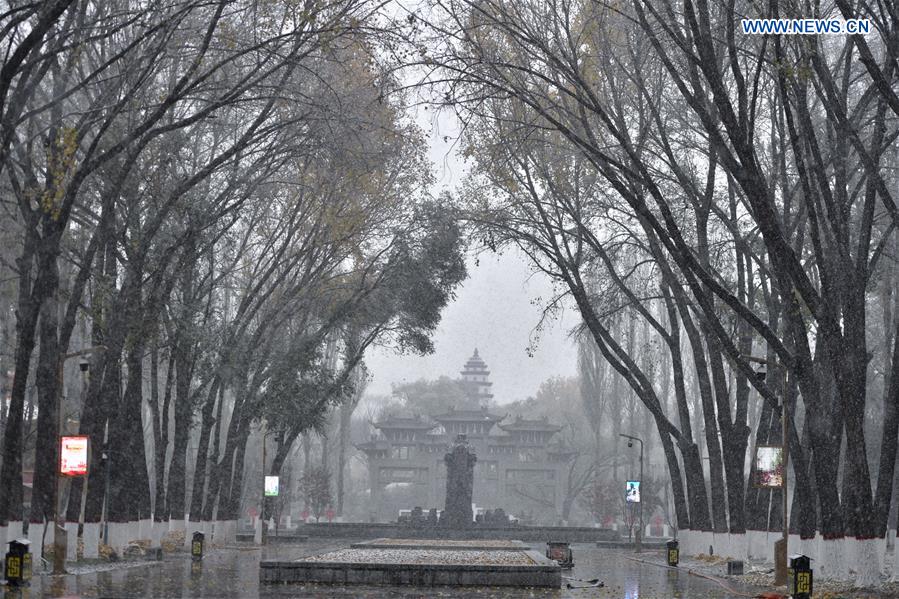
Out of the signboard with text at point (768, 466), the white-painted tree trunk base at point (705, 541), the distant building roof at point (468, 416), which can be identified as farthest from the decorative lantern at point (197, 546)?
the distant building roof at point (468, 416)

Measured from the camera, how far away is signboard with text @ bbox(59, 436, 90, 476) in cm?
2270

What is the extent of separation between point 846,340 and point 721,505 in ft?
41.0

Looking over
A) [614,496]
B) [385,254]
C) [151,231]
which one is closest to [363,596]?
[151,231]

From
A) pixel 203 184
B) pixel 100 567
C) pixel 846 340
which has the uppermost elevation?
pixel 203 184

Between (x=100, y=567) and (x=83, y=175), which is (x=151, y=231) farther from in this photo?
(x=100, y=567)

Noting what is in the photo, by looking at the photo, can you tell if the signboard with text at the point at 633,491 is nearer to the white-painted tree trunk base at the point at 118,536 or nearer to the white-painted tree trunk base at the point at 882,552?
the white-painted tree trunk base at the point at 882,552

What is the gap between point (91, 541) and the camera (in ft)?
83.7

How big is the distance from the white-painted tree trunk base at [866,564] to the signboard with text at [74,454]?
13973 mm

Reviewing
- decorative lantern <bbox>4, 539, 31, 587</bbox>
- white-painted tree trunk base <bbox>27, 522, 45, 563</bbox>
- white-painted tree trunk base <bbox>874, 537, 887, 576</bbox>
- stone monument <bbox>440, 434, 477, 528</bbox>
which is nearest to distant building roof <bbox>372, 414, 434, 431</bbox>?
stone monument <bbox>440, 434, 477, 528</bbox>

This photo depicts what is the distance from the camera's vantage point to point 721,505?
3169 cm

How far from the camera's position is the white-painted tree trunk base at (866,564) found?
18.4m

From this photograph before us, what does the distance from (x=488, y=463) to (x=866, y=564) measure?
64.0 meters

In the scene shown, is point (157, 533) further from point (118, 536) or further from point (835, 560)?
point (835, 560)

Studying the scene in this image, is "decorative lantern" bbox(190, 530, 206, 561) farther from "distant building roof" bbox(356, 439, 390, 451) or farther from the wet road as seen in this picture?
"distant building roof" bbox(356, 439, 390, 451)
